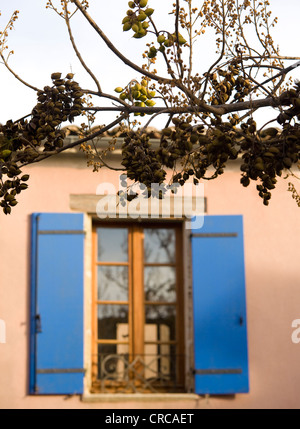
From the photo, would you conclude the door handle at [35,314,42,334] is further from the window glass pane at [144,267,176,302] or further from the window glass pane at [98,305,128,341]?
the window glass pane at [144,267,176,302]

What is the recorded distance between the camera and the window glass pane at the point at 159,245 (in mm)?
7258

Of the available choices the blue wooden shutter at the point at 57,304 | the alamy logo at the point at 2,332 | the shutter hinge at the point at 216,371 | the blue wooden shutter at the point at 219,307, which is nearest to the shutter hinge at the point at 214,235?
the blue wooden shutter at the point at 219,307

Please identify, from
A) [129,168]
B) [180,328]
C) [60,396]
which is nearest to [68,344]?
[60,396]

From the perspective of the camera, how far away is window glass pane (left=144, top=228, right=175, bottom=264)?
23.8 ft

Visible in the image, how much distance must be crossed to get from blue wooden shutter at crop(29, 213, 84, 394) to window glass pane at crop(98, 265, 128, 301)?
0.38m

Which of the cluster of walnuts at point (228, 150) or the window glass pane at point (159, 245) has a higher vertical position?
the window glass pane at point (159, 245)

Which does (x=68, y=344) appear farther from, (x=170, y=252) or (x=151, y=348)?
(x=170, y=252)

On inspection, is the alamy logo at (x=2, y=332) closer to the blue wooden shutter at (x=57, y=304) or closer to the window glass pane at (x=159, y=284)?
the blue wooden shutter at (x=57, y=304)

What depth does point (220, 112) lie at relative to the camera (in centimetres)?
312

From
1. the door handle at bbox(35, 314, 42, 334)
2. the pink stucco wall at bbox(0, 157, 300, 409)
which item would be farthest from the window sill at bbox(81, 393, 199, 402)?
the door handle at bbox(35, 314, 42, 334)

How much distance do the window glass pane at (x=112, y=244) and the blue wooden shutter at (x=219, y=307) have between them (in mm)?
699

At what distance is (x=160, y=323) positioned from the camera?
7156 mm

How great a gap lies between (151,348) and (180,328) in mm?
341

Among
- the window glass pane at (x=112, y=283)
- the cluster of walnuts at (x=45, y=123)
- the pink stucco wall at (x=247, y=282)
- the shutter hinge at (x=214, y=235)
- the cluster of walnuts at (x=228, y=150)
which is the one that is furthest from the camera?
the window glass pane at (x=112, y=283)
